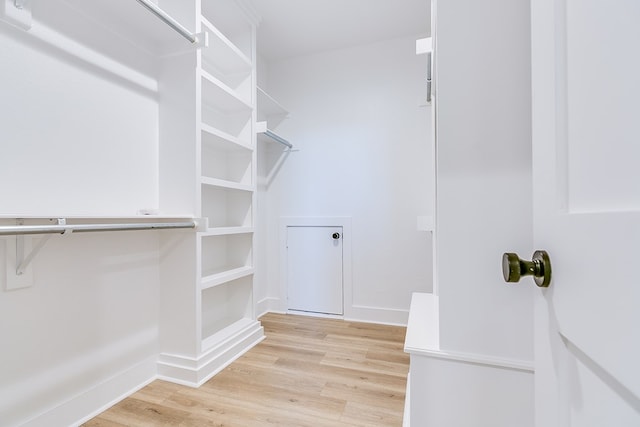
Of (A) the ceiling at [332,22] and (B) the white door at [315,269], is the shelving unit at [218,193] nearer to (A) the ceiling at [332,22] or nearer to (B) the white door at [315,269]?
(A) the ceiling at [332,22]

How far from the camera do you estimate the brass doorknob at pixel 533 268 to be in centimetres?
45

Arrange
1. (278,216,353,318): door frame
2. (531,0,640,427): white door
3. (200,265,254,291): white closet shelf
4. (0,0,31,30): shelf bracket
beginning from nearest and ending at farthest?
1. (531,0,640,427): white door
2. (0,0,31,30): shelf bracket
3. (200,265,254,291): white closet shelf
4. (278,216,353,318): door frame

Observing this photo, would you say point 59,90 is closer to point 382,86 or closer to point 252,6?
point 252,6

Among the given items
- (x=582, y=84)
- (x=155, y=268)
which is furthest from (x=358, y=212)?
(x=582, y=84)

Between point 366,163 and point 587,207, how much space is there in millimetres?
2267

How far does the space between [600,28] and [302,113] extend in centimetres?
260

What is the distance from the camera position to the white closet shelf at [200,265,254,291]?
1695mm

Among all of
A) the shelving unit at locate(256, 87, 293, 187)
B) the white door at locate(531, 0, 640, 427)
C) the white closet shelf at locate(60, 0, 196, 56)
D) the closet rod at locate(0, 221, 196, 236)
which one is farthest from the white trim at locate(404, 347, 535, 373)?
the shelving unit at locate(256, 87, 293, 187)

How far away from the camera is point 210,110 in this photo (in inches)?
82.0

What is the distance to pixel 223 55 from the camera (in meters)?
1.98

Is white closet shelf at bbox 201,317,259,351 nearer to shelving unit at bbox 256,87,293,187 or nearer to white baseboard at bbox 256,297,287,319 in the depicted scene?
white baseboard at bbox 256,297,287,319

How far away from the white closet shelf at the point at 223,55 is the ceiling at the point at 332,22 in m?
0.45

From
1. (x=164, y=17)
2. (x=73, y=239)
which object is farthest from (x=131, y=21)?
(x=73, y=239)

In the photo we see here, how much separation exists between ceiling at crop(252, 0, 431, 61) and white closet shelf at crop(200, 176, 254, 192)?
4.36 feet
